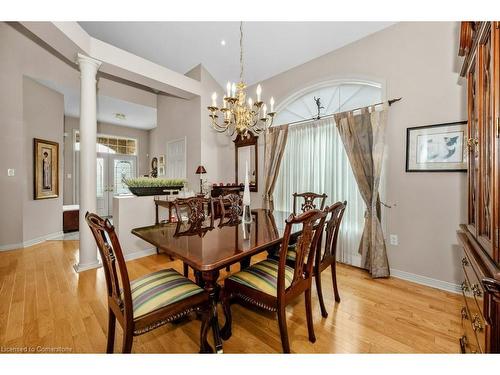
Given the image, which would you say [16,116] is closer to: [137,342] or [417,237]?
[137,342]

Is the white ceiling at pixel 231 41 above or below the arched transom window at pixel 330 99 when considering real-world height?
above

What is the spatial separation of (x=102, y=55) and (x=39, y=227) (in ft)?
10.9

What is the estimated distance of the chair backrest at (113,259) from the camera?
3.57ft

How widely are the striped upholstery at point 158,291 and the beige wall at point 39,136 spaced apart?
3.87m

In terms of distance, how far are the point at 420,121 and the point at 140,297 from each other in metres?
3.02

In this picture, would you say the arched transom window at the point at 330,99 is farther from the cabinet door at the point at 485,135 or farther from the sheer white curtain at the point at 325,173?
the cabinet door at the point at 485,135

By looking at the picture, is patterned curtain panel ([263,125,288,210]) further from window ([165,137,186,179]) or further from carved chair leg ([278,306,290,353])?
carved chair leg ([278,306,290,353])

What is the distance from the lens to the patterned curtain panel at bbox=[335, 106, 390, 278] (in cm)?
253

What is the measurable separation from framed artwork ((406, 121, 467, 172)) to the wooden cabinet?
33.2 inches

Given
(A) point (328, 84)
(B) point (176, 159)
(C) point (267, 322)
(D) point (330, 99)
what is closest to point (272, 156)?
(D) point (330, 99)

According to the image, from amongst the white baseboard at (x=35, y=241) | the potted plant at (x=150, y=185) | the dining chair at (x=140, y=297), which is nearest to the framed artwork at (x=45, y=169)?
the white baseboard at (x=35, y=241)

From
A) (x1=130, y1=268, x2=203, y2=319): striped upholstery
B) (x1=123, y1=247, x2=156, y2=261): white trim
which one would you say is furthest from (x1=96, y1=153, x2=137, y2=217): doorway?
(x1=130, y1=268, x2=203, y2=319): striped upholstery

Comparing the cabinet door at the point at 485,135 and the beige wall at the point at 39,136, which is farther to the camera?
the beige wall at the point at 39,136

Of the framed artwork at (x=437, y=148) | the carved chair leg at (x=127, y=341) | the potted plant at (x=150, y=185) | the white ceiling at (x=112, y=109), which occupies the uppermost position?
the white ceiling at (x=112, y=109)
